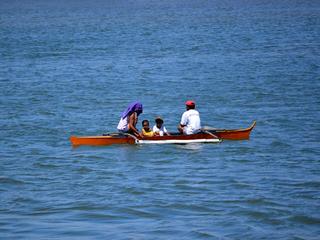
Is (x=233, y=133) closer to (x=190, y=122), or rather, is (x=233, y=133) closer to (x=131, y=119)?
(x=190, y=122)

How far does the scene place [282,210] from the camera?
15500 millimetres

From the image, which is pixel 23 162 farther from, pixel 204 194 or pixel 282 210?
Result: pixel 282 210

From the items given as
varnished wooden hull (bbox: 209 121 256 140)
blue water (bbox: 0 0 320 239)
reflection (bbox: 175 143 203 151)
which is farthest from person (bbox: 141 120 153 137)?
varnished wooden hull (bbox: 209 121 256 140)

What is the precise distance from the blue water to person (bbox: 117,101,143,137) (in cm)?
52

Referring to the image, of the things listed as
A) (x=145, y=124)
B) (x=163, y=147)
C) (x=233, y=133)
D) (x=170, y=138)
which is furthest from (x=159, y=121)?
(x=233, y=133)

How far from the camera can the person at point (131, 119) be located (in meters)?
22.2

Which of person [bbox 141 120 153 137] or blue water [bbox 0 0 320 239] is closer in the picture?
blue water [bbox 0 0 320 239]

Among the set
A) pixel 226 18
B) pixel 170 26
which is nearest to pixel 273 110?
pixel 170 26

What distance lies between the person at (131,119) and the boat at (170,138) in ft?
0.60

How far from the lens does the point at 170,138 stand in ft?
72.2

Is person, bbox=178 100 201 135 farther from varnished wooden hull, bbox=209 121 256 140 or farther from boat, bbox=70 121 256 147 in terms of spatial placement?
varnished wooden hull, bbox=209 121 256 140

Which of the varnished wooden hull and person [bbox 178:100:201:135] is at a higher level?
person [bbox 178:100:201:135]

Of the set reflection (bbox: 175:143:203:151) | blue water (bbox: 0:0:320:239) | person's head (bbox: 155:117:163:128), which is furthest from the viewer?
person's head (bbox: 155:117:163:128)

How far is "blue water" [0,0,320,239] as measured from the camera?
14.9 metres
